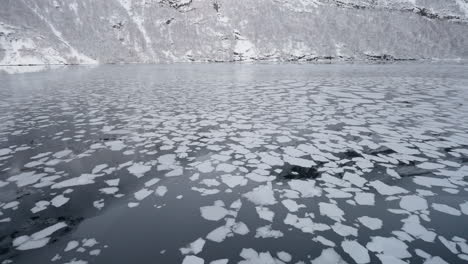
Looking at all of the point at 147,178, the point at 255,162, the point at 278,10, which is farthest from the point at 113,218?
the point at 278,10

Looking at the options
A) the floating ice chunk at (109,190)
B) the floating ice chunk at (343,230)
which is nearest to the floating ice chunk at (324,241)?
the floating ice chunk at (343,230)

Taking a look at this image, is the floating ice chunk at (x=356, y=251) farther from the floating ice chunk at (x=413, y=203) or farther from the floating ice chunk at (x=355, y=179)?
the floating ice chunk at (x=355, y=179)

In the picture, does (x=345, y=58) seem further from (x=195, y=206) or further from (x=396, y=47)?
(x=195, y=206)

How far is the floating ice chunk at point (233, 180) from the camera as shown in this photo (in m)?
4.71

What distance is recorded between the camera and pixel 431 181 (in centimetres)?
473

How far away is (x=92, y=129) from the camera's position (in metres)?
7.99

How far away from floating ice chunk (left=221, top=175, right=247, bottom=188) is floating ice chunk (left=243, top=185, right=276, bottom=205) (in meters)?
0.30

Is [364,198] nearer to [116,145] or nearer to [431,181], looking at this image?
[431,181]

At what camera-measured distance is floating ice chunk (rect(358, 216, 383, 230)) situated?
11.7 feet

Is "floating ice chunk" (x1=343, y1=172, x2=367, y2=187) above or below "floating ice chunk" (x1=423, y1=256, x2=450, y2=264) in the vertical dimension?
above

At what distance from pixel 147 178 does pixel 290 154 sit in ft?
9.08

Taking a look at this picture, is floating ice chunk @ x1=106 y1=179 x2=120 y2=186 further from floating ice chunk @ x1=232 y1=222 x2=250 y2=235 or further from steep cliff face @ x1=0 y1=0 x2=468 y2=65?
steep cliff face @ x1=0 y1=0 x2=468 y2=65

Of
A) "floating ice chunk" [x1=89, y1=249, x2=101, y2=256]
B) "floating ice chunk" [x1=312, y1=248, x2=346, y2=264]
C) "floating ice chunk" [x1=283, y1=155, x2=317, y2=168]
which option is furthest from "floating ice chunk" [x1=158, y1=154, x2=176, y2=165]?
"floating ice chunk" [x1=312, y1=248, x2=346, y2=264]

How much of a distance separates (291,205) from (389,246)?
4.16ft
